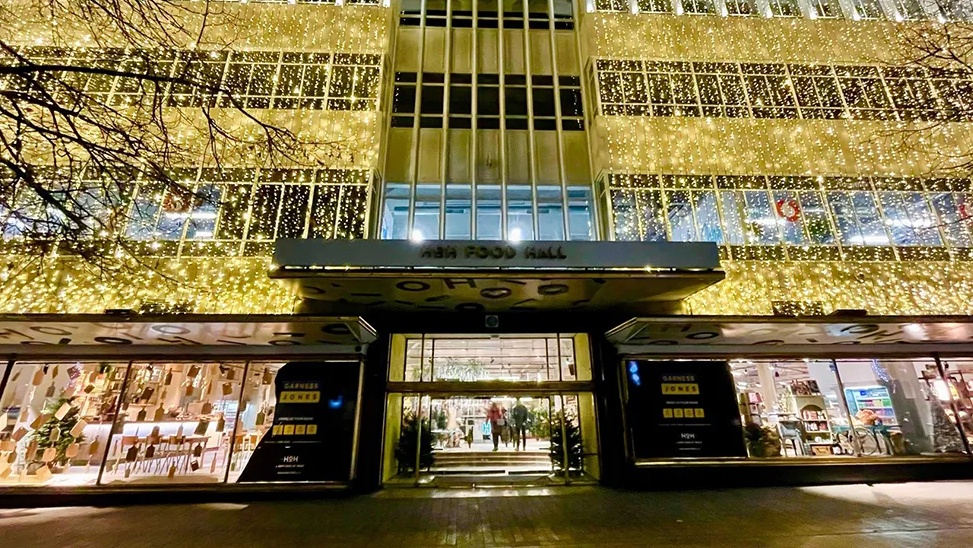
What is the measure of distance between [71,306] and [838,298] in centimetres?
1765

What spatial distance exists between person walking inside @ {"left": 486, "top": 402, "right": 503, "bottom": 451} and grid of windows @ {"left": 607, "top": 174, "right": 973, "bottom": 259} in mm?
5766

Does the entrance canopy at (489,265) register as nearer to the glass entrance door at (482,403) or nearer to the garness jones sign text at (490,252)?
the garness jones sign text at (490,252)

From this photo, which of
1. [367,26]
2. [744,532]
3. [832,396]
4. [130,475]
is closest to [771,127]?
[832,396]

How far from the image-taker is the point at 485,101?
43.2ft

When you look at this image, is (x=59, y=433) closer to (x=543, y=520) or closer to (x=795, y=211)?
(x=543, y=520)

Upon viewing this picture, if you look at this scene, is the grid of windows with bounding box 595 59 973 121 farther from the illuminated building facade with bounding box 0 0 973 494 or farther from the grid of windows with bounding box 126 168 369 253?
the grid of windows with bounding box 126 168 369 253

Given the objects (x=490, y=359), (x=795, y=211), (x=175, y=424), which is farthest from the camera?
(x=795, y=211)

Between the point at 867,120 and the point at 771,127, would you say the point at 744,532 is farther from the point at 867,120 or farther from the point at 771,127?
the point at 867,120

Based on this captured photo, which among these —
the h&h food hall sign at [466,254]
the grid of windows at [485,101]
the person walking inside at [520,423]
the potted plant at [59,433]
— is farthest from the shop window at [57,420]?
the grid of windows at [485,101]

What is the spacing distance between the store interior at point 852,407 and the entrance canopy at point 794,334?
1.19 feet

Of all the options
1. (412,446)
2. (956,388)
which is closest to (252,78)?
(412,446)

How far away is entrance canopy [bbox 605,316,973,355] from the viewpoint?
8.46 meters

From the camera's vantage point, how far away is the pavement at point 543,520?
5898mm

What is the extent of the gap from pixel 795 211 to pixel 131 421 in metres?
16.3
